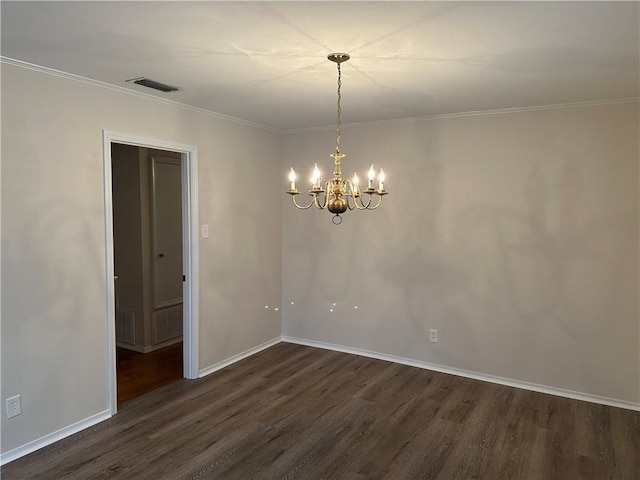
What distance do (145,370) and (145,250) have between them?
125 centimetres

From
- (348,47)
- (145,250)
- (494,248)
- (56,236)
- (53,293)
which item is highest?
(348,47)

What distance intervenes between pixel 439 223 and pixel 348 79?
70.9 inches

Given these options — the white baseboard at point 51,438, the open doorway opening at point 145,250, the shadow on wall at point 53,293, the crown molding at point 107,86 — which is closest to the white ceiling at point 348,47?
the crown molding at point 107,86

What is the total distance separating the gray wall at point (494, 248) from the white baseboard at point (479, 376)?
39mm

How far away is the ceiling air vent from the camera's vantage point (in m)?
3.12

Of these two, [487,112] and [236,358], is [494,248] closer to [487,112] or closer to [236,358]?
[487,112]

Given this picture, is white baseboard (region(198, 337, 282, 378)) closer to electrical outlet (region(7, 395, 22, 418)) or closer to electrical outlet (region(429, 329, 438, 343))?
electrical outlet (region(7, 395, 22, 418))

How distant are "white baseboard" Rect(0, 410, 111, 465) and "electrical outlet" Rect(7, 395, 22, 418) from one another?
0.73 ft

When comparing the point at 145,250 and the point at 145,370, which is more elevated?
the point at 145,250

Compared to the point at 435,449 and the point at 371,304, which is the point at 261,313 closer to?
the point at 371,304

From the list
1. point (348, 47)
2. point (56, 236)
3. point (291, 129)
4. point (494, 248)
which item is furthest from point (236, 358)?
point (348, 47)

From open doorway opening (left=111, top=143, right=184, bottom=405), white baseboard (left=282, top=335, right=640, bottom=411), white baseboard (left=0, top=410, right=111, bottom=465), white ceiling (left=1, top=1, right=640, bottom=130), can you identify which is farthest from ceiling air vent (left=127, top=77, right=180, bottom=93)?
white baseboard (left=282, top=335, right=640, bottom=411)

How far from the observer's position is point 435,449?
2990 millimetres

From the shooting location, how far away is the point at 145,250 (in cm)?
488
